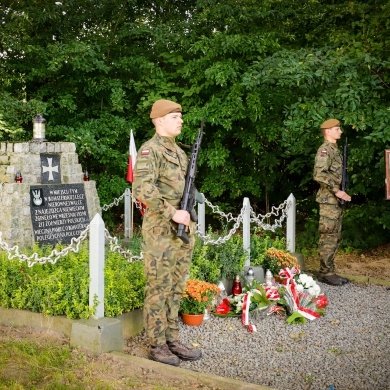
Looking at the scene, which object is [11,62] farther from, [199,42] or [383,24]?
[383,24]

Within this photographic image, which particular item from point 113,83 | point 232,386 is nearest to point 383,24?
point 113,83

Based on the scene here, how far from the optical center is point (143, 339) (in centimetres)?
525

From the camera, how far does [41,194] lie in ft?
24.0

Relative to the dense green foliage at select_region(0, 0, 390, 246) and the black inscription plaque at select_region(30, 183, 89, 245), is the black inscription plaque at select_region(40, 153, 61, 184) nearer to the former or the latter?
the black inscription plaque at select_region(30, 183, 89, 245)

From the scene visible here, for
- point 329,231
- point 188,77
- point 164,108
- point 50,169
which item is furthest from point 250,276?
point 188,77

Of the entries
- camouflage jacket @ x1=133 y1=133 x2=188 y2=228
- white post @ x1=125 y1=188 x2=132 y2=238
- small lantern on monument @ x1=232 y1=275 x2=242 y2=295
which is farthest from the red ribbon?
white post @ x1=125 y1=188 x2=132 y2=238

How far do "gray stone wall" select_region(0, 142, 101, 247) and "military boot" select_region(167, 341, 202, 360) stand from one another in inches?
125

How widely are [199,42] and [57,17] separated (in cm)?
304

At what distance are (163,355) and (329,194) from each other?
159 inches

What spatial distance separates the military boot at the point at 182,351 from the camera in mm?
4691

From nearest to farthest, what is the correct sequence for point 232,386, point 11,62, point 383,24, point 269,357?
1. point 232,386
2. point 269,357
3. point 383,24
4. point 11,62

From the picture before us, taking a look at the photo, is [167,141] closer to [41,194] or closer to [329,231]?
[41,194]

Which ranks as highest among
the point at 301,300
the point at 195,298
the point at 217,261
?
the point at 217,261

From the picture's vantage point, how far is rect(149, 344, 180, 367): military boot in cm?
450
